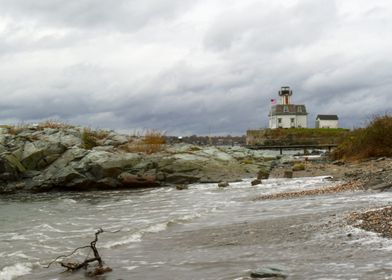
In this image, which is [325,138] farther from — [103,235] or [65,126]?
[103,235]

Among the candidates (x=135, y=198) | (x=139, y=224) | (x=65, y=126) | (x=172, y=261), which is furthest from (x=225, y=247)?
(x=65, y=126)

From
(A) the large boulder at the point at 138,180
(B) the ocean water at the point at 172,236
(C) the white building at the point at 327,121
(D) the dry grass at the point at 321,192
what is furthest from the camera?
(C) the white building at the point at 327,121

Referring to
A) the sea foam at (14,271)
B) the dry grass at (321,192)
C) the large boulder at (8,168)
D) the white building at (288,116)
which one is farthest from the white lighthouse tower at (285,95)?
the sea foam at (14,271)

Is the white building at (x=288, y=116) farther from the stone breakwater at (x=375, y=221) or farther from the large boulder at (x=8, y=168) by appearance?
the stone breakwater at (x=375, y=221)

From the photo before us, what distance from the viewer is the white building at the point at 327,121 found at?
13825 cm

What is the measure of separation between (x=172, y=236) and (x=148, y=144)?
110ft

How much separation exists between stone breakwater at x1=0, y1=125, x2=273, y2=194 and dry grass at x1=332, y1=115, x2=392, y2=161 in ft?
26.5

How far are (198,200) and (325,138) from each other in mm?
81467

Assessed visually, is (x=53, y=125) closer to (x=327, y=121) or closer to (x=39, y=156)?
(x=39, y=156)

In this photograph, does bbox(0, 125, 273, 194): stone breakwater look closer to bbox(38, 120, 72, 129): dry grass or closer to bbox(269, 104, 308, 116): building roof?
bbox(38, 120, 72, 129): dry grass

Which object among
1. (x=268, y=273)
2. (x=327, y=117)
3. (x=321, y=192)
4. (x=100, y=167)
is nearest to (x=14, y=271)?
(x=268, y=273)

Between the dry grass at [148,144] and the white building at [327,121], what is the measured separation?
9348cm

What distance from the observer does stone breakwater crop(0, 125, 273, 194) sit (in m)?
41.2

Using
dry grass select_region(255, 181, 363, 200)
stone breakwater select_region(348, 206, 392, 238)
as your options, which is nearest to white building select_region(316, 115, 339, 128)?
dry grass select_region(255, 181, 363, 200)
